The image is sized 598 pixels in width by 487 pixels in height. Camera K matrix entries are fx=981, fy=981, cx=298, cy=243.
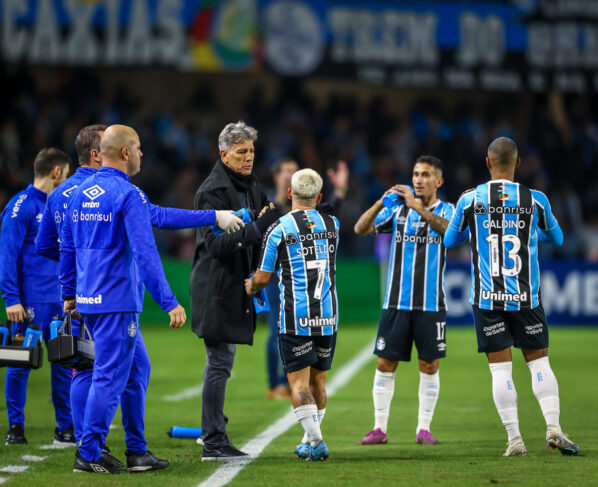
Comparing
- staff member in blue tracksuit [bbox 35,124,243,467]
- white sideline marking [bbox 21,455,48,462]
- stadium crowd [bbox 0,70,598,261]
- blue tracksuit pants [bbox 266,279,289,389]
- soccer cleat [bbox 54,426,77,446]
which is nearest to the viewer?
staff member in blue tracksuit [bbox 35,124,243,467]

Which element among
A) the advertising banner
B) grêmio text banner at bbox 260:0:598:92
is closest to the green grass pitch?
the advertising banner

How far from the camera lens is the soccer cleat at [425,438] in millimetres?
7379

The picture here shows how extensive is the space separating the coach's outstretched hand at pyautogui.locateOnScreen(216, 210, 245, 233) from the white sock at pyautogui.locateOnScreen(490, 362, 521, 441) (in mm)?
2057

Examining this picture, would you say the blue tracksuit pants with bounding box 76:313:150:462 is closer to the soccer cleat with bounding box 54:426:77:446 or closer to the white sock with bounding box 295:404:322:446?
the white sock with bounding box 295:404:322:446

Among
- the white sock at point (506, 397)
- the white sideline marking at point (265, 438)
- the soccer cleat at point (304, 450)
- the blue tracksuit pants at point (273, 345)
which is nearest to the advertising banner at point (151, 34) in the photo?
the white sideline marking at point (265, 438)

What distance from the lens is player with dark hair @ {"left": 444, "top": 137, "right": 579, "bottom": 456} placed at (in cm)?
677

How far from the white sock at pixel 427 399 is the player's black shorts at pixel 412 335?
170 millimetres

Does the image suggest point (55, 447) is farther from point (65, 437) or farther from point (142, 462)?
point (142, 462)

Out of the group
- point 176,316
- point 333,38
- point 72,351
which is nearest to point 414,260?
point 176,316

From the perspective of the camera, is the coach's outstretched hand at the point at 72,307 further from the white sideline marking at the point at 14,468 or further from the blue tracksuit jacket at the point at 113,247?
the white sideline marking at the point at 14,468

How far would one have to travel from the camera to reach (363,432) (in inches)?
316

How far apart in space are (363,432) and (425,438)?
2.46 ft

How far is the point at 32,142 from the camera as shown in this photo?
70.2 feet

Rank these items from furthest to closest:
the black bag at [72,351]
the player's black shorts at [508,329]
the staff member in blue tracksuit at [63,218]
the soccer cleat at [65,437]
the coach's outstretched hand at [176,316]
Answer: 1. the soccer cleat at [65,437]
2. the player's black shorts at [508,329]
3. the staff member in blue tracksuit at [63,218]
4. the black bag at [72,351]
5. the coach's outstretched hand at [176,316]
